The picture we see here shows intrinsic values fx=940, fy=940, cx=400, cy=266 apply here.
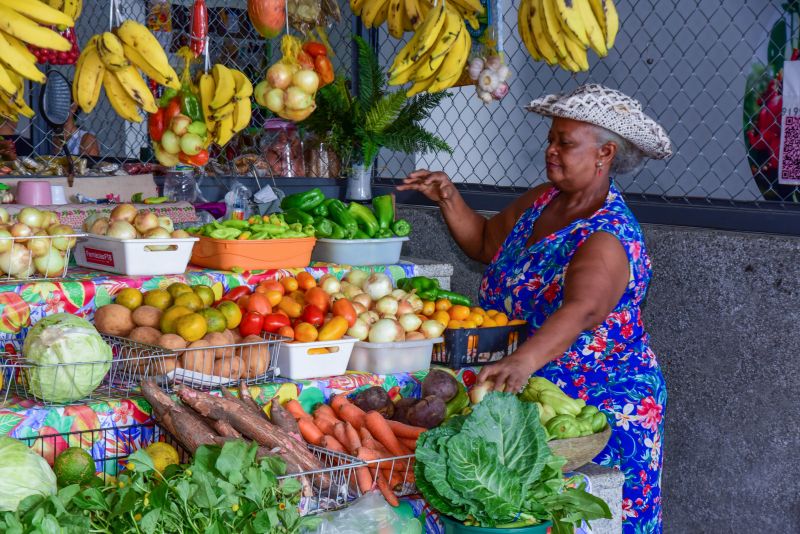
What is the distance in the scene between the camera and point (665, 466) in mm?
4172

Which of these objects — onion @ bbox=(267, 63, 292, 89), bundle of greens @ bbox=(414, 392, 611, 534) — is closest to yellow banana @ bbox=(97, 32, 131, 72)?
onion @ bbox=(267, 63, 292, 89)

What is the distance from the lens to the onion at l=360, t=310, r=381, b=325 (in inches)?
133

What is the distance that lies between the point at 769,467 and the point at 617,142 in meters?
1.44

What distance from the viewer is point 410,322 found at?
11.3ft

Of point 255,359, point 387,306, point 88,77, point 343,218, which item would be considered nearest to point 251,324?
point 255,359

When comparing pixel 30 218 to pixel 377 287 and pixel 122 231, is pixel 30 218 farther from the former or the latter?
pixel 377 287

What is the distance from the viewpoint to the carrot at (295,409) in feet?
9.37

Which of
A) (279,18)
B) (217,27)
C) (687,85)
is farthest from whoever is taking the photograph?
(217,27)

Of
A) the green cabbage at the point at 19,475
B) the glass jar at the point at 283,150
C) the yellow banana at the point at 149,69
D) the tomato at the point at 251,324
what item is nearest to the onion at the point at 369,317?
the tomato at the point at 251,324

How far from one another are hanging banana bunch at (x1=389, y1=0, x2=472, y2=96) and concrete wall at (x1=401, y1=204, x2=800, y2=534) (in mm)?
1575

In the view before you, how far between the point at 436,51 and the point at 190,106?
2.53 feet

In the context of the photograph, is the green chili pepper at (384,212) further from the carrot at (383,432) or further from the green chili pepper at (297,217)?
the carrot at (383,432)

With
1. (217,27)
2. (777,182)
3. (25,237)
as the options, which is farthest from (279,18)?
(217,27)

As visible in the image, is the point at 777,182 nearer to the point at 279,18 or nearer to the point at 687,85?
the point at 687,85
